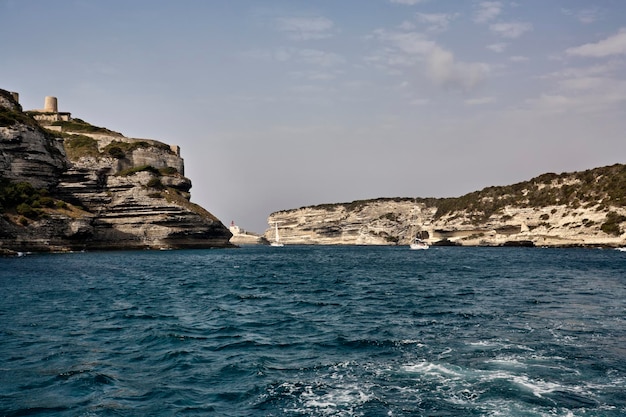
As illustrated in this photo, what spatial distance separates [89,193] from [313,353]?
343 feet

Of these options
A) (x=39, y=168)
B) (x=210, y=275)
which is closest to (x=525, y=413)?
(x=210, y=275)

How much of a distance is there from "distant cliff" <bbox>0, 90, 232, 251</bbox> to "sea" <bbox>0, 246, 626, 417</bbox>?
54.5 meters

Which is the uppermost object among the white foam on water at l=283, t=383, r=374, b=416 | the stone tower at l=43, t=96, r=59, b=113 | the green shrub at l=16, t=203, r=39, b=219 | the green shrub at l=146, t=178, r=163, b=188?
the stone tower at l=43, t=96, r=59, b=113

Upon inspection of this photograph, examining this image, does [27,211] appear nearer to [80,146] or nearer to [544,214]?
[80,146]

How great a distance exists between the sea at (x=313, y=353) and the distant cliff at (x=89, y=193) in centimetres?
5453

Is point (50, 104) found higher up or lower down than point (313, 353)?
higher up

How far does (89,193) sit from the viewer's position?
4304 inches

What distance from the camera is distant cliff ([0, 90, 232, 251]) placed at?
84938 mm

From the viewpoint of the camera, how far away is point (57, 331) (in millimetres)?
22438

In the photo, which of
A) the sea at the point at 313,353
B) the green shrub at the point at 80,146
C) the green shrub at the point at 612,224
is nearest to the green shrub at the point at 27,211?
the green shrub at the point at 80,146

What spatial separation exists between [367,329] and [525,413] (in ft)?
35.9

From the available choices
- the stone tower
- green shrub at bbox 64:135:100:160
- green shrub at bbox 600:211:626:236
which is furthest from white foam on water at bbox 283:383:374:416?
the stone tower

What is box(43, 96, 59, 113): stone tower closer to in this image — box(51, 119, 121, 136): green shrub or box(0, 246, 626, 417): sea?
box(51, 119, 121, 136): green shrub

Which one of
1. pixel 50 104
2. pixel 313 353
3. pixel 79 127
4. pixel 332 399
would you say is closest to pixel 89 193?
pixel 79 127
